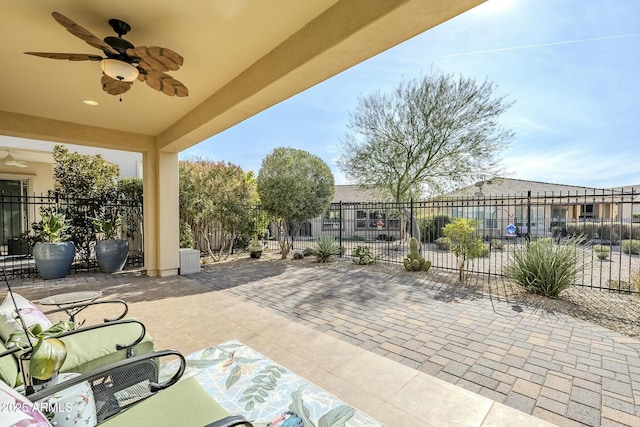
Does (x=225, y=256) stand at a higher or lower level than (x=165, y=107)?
lower

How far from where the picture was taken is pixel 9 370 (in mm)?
1543

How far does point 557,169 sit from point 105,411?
22.4m

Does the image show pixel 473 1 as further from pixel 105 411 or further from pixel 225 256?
pixel 225 256

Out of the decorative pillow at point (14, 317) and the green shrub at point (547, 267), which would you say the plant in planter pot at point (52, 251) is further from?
the green shrub at point (547, 267)

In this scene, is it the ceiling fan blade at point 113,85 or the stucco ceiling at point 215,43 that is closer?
the stucco ceiling at point 215,43

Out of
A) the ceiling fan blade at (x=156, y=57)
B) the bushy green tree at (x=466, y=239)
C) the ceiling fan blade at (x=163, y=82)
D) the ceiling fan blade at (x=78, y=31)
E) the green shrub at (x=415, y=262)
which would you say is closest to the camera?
the ceiling fan blade at (x=78, y=31)

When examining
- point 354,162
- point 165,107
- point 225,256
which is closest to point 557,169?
point 354,162

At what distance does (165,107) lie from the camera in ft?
15.5

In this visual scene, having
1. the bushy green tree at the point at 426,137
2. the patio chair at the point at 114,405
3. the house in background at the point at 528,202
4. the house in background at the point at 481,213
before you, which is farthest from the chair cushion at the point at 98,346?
the bushy green tree at the point at 426,137

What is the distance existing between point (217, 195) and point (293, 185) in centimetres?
224

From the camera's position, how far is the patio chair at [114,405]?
96 cm

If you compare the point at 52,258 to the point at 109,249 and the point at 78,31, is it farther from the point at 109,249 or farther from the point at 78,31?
the point at 78,31

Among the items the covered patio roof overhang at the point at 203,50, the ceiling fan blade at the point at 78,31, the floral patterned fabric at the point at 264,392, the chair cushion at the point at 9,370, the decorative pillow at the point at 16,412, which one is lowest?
the floral patterned fabric at the point at 264,392

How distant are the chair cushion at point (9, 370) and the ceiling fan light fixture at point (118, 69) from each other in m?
2.44
